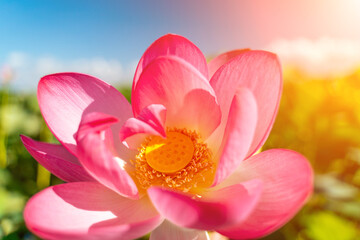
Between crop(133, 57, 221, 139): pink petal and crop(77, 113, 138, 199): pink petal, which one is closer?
crop(77, 113, 138, 199): pink petal

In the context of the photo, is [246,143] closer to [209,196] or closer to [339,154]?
[209,196]

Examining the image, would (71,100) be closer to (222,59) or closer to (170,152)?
(170,152)

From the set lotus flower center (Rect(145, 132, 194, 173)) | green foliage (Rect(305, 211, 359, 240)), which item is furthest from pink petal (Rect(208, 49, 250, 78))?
green foliage (Rect(305, 211, 359, 240))

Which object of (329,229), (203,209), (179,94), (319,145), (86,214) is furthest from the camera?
(319,145)

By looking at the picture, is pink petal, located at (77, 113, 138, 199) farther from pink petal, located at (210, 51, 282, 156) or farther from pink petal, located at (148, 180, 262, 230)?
pink petal, located at (210, 51, 282, 156)

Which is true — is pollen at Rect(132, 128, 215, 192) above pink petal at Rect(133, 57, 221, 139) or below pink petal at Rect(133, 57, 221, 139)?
below

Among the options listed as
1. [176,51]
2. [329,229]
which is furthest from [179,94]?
[329,229]

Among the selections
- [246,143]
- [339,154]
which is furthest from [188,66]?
[339,154]
